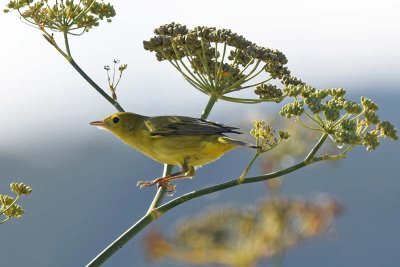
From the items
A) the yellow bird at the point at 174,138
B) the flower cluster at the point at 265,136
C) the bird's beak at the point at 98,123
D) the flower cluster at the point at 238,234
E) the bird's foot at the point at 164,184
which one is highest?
the bird's beak at the point at 98,123

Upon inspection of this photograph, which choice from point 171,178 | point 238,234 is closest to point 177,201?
point 171,178

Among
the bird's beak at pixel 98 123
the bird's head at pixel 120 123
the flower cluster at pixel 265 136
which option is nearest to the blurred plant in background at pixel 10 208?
the bird's beak at pixel 98 123

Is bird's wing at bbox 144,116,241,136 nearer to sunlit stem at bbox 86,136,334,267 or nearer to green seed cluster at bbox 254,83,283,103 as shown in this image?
green seed cluster at bbox 254,83,283,103

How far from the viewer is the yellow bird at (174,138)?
942 centimetres

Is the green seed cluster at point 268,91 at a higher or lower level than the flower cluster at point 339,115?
higher

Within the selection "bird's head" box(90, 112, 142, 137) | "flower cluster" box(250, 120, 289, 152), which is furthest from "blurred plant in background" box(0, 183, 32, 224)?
"bird's head" box(90, 112, 142, 137)

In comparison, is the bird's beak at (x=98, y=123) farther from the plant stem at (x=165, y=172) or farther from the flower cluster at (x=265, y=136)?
the flower cluster at (x=265, y=136)

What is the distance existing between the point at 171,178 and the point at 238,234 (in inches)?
125

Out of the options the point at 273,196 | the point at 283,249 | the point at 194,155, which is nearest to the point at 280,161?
the point at 273,196

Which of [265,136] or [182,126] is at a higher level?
[182,126]

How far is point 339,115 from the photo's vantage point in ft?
27.0

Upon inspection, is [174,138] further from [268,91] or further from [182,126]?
[268,91]

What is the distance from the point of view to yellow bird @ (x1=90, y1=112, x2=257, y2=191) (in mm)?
9422

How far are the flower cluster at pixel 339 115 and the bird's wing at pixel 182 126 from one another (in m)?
0.75
